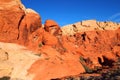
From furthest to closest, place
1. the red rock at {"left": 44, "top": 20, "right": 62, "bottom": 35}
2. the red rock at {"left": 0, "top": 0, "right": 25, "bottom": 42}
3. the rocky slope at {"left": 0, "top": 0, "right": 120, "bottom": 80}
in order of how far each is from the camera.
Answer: the red rock at {"left": 44, "top": 20, "right": 62, "bottom": 35}
the red rock at {"left": 0, "top": 0, "right": 25, "bottom": 42}
the rocky slope at {"left": 0, "top": 0, "right": 120, "bottom": 80}

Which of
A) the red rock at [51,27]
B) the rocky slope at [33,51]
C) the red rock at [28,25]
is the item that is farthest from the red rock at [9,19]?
the red rock at [51,27]

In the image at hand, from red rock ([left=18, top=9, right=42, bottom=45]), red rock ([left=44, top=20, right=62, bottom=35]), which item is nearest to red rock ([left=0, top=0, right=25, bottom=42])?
red rock ([left=18, top=9, right=42, bottom=45])

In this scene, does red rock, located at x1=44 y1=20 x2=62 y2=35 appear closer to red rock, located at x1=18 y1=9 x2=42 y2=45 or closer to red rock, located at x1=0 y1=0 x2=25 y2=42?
red rock, located at x1=18 y1=9 x2=42 y2=45

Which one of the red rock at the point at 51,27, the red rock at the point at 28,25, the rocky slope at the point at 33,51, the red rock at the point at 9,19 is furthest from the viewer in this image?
Result: the red rock at the point at 51,27

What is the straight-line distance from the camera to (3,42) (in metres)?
61.3

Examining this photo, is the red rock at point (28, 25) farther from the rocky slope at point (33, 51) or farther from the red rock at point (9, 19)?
the red rock at point (9, 19)

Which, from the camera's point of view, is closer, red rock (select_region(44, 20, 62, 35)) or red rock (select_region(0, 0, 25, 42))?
red rock (select_region(0, 0, 25, 42))

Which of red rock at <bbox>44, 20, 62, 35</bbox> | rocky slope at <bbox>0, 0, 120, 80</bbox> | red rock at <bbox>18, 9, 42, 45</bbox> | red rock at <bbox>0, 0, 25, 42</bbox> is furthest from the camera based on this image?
red rock at <bbox>44, 20, 62, 35</bbox>

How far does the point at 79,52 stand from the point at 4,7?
34.4 metres

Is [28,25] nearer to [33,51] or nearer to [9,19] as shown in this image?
[9,19]

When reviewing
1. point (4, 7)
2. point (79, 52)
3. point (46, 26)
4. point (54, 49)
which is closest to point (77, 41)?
point (79, 52)

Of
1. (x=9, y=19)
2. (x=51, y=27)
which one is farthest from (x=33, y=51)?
(x=51, y=27)

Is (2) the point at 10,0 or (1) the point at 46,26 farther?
(1) the point at 46,26

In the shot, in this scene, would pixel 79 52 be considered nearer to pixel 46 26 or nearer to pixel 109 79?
pixel 46 26
